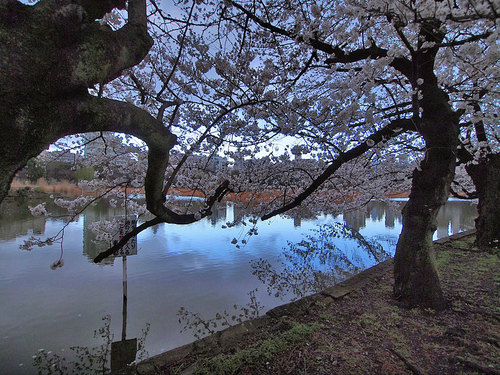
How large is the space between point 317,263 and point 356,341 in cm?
499

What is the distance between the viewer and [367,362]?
2.17 meters

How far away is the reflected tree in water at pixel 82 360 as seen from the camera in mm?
3112

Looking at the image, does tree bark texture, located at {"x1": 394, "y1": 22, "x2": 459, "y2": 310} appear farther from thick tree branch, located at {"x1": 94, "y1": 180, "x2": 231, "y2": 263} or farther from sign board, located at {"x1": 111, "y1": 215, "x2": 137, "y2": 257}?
sign board, located at {"x1": 111, "y1": 215, "x2": 137, "y2": 257}

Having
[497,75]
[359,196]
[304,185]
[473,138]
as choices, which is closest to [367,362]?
[497,75]

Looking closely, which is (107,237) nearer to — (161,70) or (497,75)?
(161,70)

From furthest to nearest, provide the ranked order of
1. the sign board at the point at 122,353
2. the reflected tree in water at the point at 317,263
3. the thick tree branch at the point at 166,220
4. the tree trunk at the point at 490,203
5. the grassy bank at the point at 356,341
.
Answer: the tree trunk at the point at 490,203 < the reflected tree in water at the point at 317,263 < the sign board at the point at 122,353 < the thick tree branch at the point at 166,220 < the grassy bank at the point at 356,341

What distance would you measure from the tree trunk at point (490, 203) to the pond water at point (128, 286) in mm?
2509

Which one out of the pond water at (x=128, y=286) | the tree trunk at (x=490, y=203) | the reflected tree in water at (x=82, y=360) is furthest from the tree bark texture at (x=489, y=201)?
the reflected tree in water at (x=82, y=360)

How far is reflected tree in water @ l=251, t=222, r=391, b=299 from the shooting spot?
5766 millimetres

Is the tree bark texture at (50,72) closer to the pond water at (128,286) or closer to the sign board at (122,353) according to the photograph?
the sign board at (122,353)

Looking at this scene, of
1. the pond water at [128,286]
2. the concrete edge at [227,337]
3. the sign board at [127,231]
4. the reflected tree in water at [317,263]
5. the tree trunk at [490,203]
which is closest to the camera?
the concrete edge at [227,337]

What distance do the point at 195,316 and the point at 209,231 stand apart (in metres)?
7.65

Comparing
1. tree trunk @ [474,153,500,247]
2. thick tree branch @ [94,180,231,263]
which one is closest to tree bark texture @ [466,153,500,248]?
tree trunk @ [474,153,500,247]

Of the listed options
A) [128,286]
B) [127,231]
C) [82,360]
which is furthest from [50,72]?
[128,286]
